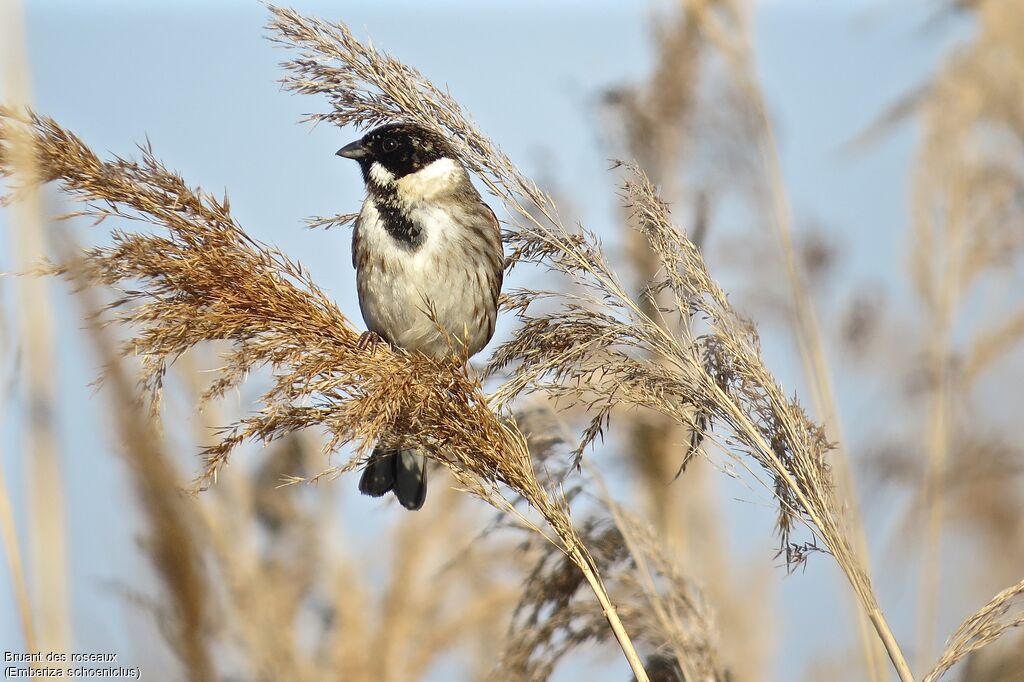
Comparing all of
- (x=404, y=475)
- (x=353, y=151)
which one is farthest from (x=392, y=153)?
(x=404, y=475)

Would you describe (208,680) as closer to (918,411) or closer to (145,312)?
(145,312)

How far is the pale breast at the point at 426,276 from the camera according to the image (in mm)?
2895

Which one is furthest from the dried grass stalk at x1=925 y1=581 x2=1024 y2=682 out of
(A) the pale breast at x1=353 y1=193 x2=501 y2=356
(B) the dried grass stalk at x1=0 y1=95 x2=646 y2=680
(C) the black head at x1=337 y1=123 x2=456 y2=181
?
(C) the black head at x1=337 y1=123 x2=456 y2=181

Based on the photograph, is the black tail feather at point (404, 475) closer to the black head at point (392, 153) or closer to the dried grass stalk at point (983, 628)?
the black head at point (392, 153)

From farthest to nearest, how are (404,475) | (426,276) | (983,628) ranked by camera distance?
(426,276) < (404,475) < (983,628)

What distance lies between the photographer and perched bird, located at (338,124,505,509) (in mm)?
2902

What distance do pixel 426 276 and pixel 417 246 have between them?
0.28 feet

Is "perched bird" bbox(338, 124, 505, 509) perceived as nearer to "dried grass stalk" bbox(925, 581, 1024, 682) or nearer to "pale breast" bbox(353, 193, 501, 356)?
"pale breast" bbox(353, 193, 501, 356)

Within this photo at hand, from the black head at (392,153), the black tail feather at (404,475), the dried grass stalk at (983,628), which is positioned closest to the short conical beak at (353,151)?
the black head at (392,153)

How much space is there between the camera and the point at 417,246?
2.90 m

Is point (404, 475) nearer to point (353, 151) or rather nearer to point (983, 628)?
point (353, 151)

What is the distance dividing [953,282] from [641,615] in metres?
1.68

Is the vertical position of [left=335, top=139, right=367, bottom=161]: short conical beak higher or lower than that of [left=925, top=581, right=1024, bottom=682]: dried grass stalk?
higher

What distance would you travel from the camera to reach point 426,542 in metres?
3.19
